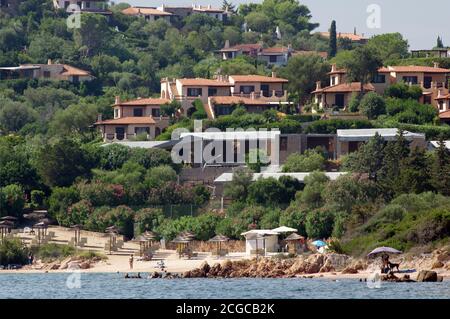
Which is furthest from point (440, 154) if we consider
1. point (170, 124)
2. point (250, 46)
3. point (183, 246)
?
point (250, 46)

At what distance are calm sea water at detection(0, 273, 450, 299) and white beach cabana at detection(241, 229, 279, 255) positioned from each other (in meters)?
7.55

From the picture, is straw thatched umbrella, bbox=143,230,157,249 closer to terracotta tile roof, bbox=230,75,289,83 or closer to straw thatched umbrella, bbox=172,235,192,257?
straw thatched umbrella, bbox=172,235,192,257

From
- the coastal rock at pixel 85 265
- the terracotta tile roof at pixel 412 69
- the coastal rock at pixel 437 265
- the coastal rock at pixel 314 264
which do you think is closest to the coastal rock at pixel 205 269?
the coastal rock at pixel 314 264

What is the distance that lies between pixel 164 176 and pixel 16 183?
23.7 feet

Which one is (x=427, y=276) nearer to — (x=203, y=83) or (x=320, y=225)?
(x=320, y=225)

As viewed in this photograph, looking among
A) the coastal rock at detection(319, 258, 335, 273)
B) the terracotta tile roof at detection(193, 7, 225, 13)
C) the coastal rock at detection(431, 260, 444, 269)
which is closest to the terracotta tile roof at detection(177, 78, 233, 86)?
the coastal rock at detection(319, 258, 335, 273)

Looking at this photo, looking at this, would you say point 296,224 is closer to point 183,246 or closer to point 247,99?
point 183,246

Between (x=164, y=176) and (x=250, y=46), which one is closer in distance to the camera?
(x=164, y=176)

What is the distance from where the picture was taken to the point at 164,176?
8212 cm

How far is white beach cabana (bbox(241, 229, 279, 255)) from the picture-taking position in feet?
228

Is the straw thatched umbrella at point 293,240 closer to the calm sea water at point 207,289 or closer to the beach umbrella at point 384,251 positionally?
the calm sea water at point 207,289

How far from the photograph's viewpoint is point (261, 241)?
70.0m

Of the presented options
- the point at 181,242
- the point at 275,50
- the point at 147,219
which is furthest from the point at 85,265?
the point at 275,50

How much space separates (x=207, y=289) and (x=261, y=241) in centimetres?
1431
